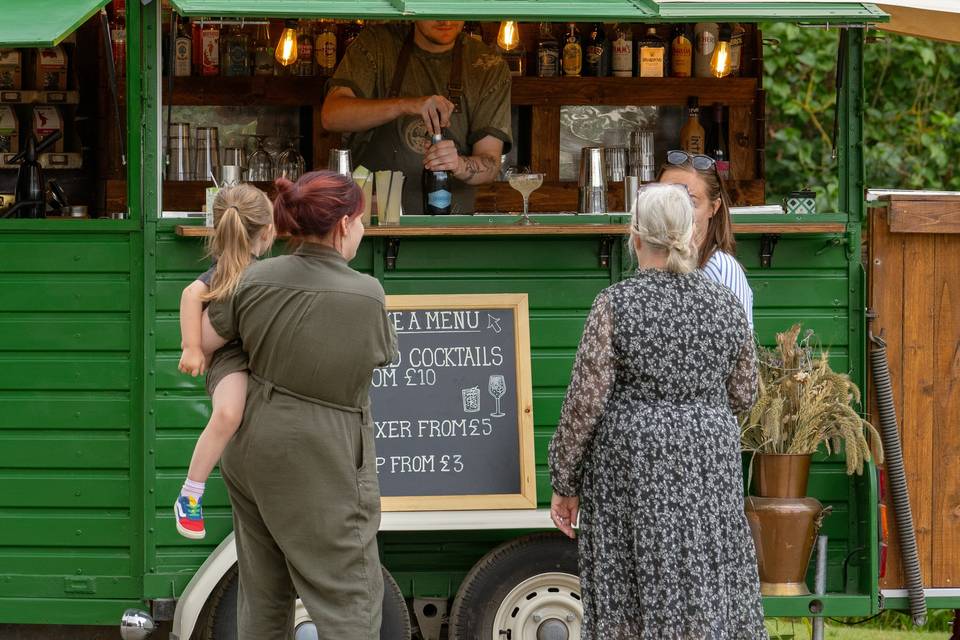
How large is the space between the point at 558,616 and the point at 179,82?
3.25 m

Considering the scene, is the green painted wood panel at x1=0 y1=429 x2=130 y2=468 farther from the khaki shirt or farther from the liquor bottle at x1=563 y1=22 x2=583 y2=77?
the liquor bottle at x1=563 y1=22 x2=583 y2=77

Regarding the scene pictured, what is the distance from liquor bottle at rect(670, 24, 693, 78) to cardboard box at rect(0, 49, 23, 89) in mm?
3250

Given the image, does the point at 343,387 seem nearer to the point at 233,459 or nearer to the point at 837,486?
the point at 233,459

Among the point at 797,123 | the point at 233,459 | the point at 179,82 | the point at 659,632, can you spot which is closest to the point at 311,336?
the point at 233,459

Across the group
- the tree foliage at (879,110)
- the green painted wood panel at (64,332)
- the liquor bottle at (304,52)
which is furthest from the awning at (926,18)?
the tree foliage at (879,110)

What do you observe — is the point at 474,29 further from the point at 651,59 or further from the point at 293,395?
the point at 293,395

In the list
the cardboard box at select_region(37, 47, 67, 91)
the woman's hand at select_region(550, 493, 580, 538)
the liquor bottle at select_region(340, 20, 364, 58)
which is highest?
the liquor bottle at select_region(340, 20, 364, 58)

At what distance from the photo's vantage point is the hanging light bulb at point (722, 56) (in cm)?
692

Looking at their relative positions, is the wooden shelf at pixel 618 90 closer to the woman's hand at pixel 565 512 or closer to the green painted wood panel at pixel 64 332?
the green painted wood panel at pixel 64 332

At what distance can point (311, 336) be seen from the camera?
13.0ft

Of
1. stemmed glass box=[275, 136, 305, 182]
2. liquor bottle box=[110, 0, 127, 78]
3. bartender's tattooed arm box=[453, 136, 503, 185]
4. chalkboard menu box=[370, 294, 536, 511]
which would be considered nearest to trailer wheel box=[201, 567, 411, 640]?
chalkboard menu box=[370, 294, 536, 511]

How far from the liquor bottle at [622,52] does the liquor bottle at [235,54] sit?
6.05ft

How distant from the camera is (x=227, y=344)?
165 inches

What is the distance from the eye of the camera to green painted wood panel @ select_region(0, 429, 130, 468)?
17.2 ft
